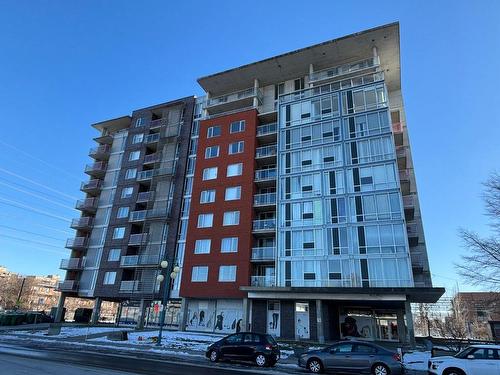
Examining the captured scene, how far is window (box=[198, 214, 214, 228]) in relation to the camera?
41406mm

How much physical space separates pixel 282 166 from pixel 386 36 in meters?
18.5

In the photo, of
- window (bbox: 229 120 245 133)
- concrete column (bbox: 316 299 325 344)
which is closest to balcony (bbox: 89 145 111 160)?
window (bbox: 229 120 245 133)

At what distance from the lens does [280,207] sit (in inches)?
1512

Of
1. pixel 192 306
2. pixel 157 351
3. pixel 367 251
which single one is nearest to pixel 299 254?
pixel 367 251

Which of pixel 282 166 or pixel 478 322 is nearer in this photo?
pixel 282 166

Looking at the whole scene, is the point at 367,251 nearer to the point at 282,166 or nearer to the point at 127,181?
the point at 282,166

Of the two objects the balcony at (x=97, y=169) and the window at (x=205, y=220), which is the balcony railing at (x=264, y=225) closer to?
the window at (x=205, y=220)

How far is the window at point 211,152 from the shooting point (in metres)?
45.2

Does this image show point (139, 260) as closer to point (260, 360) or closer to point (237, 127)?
point (237, 127)

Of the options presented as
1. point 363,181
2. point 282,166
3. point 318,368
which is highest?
point 282,166

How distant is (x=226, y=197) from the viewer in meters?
41.6

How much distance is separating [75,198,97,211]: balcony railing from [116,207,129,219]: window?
584 centimetres

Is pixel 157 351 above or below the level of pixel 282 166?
below

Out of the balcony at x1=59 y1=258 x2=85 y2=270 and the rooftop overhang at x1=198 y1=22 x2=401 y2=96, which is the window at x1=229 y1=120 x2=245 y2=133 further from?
the balcony at x1=59 y1=258 x2=85 y2=270
